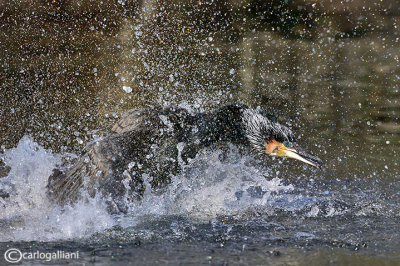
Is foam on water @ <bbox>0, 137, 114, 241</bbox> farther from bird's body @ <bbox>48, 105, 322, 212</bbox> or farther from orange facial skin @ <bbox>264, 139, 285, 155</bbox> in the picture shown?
orange facial skin @ <bbox>264, 139, 285, 155</bbox>

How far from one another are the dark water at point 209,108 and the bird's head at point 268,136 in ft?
0.63

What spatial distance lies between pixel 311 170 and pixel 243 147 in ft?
4.87

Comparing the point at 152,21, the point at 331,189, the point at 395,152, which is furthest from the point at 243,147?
the point at 152,21

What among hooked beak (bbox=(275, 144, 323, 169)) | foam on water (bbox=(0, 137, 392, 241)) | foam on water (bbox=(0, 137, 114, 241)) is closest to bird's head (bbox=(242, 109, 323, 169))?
hooked beak (bbox=(275, 144, 323, 169))

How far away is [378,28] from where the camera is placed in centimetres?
812

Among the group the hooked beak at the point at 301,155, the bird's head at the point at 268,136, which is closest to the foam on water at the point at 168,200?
A: the bird's head at the point at 268,136

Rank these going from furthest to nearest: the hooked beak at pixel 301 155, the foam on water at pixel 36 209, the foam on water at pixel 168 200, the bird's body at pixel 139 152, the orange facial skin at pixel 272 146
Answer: the orange facial skin at pixel 272 146 < the hooked beak at pixel 301 155 < the bird's body at pixel 139 152 < the foam on water at pixel 168 200 < the foam on water at pixel 36 209

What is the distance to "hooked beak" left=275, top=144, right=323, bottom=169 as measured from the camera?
4180 mm

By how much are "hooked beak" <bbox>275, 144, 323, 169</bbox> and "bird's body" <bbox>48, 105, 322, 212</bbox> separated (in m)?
0.09

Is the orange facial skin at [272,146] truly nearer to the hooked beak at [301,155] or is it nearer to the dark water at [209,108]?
the hooked beak at [301,155]

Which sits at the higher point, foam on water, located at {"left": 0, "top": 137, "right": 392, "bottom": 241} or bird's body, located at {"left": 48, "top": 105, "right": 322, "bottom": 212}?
bird's body, located at {"left": 48, "top": 105, "right": 322, "bottom": 212}

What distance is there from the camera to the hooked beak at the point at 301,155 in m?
4.18

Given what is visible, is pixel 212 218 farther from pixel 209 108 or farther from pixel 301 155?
pixel 209 108

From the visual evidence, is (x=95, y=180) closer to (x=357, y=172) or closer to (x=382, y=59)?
(x=357, y=172)
